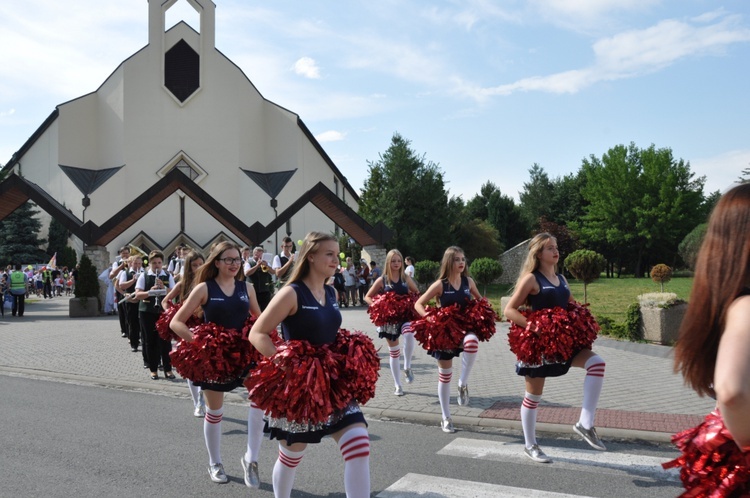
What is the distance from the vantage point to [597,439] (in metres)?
5.94

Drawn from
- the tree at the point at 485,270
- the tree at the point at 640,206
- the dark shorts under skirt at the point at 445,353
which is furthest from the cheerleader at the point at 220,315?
the tree at the point at 640,206

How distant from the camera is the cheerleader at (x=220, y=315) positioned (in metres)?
5.32

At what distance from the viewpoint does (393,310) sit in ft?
29.8

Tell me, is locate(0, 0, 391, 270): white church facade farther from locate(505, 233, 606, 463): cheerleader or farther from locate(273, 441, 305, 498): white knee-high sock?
locate(273, 441, 305, 498): white knee-high sock

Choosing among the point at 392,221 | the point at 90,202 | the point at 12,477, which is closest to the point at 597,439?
the point at 12,477

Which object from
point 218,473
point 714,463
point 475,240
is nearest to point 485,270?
point 218,473

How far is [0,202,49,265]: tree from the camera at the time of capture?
5112cm

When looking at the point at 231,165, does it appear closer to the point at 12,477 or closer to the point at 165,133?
the point at 165,133

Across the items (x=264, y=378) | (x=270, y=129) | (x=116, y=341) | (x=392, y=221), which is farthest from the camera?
(x=270, y=129)

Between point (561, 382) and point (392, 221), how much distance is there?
90.3ft

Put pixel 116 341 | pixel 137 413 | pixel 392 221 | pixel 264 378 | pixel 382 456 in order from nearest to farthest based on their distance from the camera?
pixel 264 378 → pixel 382 456 → pixel 137 413 → pixel 116 341 → pixel 392 221

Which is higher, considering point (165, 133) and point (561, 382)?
point (165, 133)

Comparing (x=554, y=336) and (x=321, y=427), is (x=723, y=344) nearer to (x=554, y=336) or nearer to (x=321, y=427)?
(x=321, y=427)

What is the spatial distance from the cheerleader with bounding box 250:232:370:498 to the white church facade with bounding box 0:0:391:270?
36996mm
